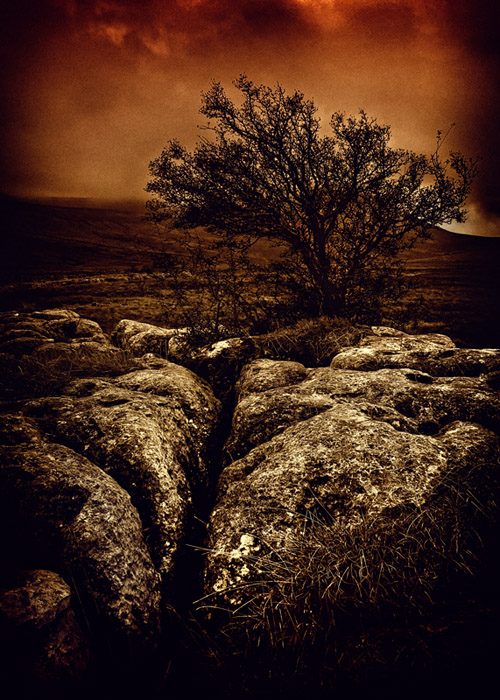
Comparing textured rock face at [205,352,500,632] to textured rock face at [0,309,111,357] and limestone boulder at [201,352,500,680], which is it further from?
textured rock face at [0,309,111,357]

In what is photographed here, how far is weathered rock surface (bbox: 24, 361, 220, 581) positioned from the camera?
221 centimetres

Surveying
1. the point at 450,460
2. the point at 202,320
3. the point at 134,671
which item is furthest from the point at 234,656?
the point at 202,320

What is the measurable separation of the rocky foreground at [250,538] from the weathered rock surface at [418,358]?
52cm

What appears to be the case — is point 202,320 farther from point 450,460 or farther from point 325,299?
point 450,460

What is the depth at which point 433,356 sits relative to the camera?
440cm

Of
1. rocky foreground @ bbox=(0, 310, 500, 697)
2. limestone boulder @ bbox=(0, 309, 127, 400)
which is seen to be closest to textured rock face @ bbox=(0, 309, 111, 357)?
limestone boulder @ bbox=(0, 309, 127, 400)

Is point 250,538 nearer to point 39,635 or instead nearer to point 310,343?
point 39,635

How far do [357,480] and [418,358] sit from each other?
9.68 ft

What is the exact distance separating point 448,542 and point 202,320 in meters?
5.69

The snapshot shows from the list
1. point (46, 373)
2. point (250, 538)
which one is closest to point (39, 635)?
point (250, 538)

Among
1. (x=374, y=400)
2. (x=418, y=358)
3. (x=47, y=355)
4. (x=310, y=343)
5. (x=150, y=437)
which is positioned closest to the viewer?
(x=150, y=437)

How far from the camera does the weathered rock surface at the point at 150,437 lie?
221 centimetres

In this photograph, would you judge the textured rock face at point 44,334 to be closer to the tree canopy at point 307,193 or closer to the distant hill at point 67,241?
the tree canopy at point 307,193

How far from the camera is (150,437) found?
8.68 feet
